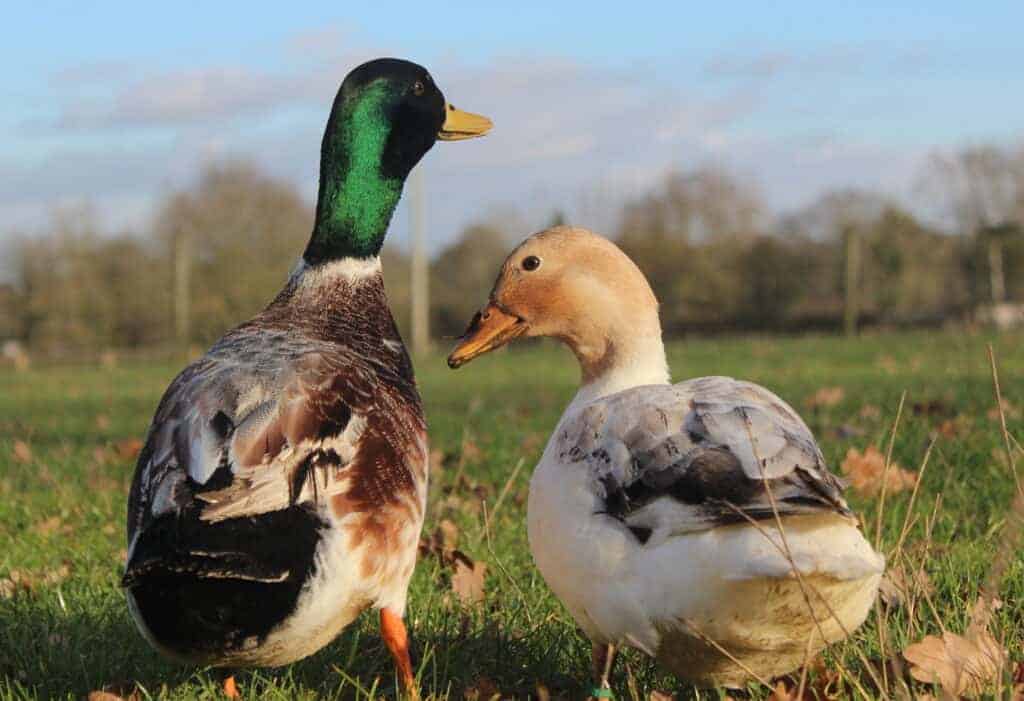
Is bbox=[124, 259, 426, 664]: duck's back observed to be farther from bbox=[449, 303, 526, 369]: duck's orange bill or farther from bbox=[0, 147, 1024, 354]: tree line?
bbox=[0, 147, 1024, 354]: tree line

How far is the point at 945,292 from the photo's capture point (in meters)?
27.3

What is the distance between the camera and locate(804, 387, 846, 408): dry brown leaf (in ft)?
25.3

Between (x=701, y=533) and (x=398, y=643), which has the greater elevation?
(x=701, y=533)

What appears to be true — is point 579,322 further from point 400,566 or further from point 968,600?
point 968,600

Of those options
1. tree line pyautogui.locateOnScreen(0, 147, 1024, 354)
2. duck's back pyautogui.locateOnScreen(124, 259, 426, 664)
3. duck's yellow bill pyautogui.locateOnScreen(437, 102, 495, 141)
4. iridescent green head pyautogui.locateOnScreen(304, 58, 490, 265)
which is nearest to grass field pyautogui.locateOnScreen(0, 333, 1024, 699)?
duck's back pyautogui.locateOnScreen(124, 259, 426, 664)

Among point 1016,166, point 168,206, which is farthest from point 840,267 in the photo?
point 168,206

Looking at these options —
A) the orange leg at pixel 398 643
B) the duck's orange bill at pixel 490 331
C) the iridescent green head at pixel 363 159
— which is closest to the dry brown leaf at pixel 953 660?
the orange leg at pixel 398 643

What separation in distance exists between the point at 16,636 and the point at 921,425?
428 cm

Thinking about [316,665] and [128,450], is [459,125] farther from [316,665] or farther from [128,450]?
[128,450]

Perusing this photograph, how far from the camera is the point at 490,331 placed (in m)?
3.47

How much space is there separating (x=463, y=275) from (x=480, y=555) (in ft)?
86.4

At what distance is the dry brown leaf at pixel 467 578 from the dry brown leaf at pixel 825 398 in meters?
4.00

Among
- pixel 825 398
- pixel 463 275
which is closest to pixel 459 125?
pixel 825 398

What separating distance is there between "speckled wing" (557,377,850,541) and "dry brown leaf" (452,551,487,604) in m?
1.18
